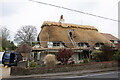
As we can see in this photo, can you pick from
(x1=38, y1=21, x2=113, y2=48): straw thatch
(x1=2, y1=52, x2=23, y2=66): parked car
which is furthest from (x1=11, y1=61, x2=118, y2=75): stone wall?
(x1=38, y1=21, x2=113, y2=48): straw thatch

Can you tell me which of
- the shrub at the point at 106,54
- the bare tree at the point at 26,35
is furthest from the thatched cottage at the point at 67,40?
the bare tree at the point at 26,35

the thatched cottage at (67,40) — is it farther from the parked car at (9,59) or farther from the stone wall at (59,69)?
the stone wall at (59,69)

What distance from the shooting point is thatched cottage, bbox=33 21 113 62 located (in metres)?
18.8

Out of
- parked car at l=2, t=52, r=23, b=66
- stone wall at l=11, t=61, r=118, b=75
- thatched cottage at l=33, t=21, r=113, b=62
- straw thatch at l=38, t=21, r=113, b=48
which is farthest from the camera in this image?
straw thatch at l=38, t=21, r=113, b=48

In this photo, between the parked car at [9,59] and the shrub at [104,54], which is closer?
the shrub at [104,54]

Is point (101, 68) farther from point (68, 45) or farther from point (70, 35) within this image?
point (70, 35)

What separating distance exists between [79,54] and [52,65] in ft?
33.9

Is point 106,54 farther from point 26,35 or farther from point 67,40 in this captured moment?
point 26,35

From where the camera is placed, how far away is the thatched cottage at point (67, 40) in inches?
738

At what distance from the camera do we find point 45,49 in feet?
57.8

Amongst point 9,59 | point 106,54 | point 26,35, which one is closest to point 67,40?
point 106,54

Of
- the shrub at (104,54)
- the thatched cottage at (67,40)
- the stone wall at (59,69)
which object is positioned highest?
the thatched cottage at (67,40)

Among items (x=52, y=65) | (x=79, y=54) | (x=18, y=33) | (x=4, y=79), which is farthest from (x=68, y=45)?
(x=18, y=33)

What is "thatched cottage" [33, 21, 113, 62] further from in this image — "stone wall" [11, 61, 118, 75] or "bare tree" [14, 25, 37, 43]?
"bare tree" [14, 25, 37, 43]
